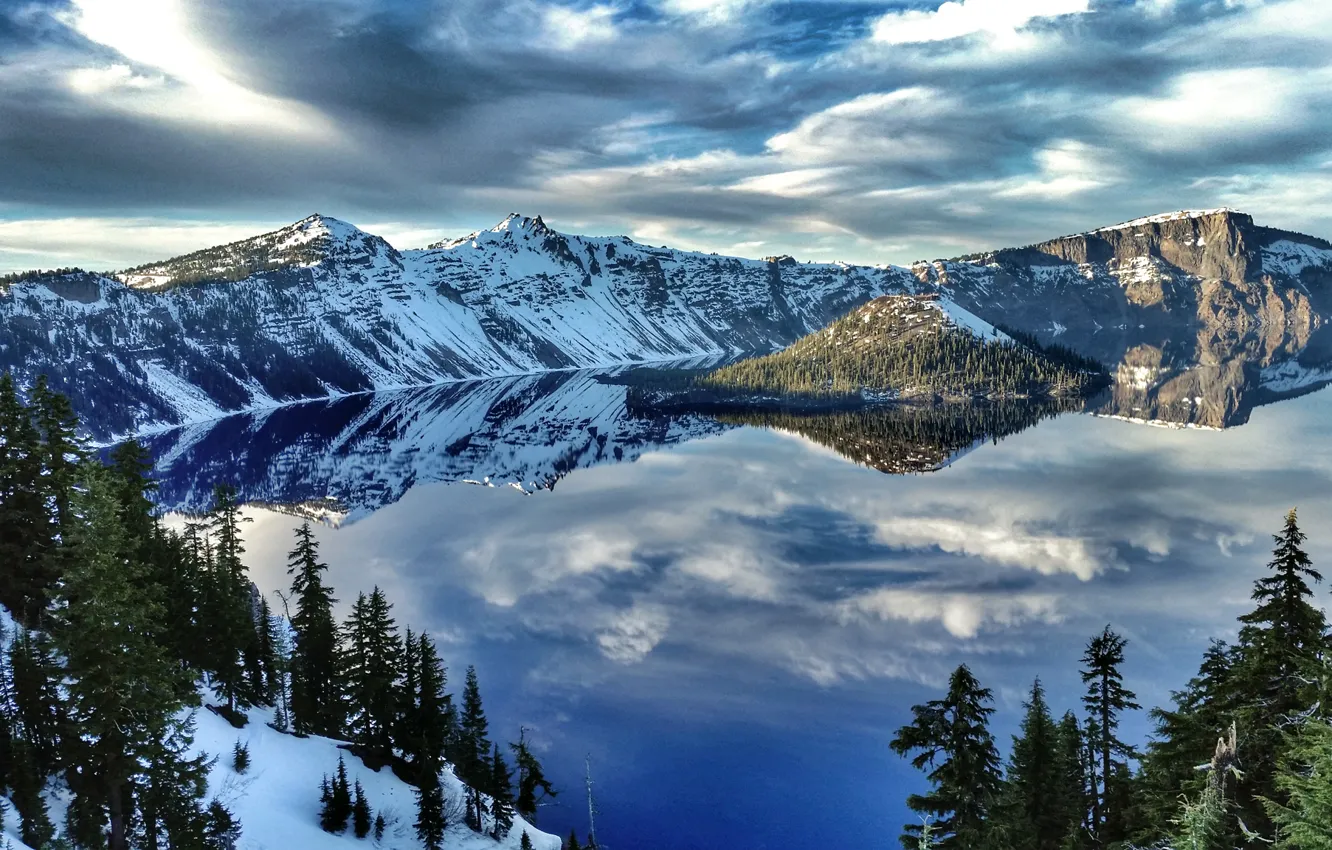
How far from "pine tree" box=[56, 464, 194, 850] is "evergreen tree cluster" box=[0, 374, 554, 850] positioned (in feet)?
0.19

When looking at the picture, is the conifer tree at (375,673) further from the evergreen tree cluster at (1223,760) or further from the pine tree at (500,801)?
the evergreen tree cluster at (1223,760)

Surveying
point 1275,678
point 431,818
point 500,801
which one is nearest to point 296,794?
point 431,818

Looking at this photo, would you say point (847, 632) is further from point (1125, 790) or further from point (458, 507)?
point (458, 507)

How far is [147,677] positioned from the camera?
2747cm

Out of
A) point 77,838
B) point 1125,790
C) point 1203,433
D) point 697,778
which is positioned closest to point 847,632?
point 697,778

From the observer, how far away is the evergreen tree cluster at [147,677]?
88.5 ft

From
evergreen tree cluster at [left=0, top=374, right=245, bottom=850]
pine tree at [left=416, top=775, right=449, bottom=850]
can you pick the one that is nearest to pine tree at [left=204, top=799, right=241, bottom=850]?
evergreen tree cluster at [left=0, top=374, right=245, bottom=850]

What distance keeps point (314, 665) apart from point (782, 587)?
48.1 meters

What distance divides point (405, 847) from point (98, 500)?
29.8m

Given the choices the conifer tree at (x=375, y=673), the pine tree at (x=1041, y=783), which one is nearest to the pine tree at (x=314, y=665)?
the conifer tree at (x=375, y=673)

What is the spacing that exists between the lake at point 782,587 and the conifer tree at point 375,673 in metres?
10.3

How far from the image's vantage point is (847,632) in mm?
74500

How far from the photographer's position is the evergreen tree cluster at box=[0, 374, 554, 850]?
27.0 metres

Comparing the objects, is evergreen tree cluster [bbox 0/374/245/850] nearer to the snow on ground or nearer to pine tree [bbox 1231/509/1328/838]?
the snow on ground
